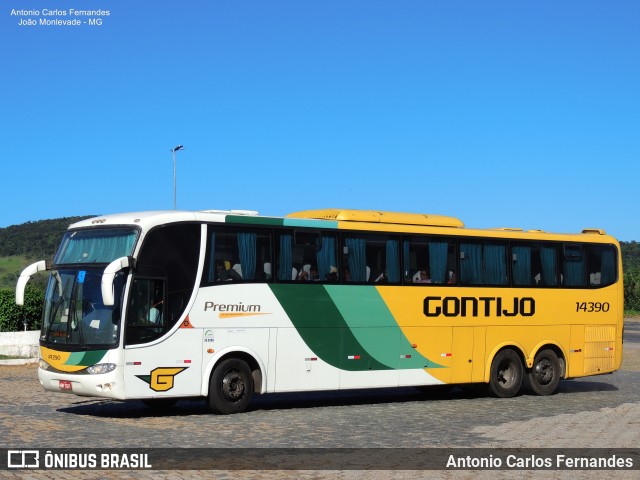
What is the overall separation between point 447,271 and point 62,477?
12.1 meters

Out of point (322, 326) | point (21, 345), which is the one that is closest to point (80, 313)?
point (322, 326)

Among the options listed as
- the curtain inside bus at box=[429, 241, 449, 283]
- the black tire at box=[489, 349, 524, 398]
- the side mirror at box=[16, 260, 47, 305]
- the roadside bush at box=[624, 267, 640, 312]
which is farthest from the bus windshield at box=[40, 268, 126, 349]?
the roadside bush at box=[624, 267, 640, 312]

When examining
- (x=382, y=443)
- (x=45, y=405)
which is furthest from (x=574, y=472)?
(x=45, y=405)

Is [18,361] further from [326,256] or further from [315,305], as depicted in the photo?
[326,256]

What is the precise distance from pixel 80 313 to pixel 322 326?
4.59 m

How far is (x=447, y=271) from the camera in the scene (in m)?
22.2

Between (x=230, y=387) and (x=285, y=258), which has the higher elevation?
(x=285, y=258)

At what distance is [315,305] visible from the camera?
20141mm

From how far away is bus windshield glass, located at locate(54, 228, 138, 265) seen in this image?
18047 mm

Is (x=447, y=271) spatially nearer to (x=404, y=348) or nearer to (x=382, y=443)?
(x=404, y=348)

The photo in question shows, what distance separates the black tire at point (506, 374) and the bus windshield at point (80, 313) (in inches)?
348

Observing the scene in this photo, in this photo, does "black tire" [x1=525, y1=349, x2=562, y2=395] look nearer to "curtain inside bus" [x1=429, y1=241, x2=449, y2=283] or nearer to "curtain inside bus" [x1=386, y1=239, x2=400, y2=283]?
"curtain inside bus" [x1=429, y1=241, x2=449, y2=283]

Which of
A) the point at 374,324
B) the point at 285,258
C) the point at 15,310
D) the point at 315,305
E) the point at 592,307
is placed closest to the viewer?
the point at 285,258

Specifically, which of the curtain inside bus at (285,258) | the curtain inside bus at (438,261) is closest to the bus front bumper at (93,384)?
the curtain inside bus at (285,258)
